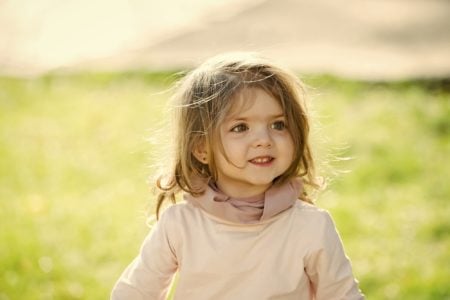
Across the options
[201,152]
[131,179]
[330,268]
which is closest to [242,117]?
[201,152]

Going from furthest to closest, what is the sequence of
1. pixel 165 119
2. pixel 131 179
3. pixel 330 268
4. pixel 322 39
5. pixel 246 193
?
pixel 322 39 → pixel 131 179 → pixel 165 119 → pixel 246 193 → pixel 330 268

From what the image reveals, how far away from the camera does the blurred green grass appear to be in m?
4.13

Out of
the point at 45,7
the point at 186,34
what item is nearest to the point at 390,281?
the point at 186,34

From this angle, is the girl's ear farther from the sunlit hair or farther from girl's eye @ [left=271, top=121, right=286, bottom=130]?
girl's eye @ [left=271, top=121, right=286, bottom=130]

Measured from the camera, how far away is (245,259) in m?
2.47

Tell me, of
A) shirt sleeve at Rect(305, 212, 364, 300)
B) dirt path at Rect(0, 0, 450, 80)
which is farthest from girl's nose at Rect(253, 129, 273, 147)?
dirt path at Rect(0, 0, 450, 80)

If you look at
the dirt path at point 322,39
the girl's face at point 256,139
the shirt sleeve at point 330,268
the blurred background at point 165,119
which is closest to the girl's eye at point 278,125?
the girl's face at point 256,139

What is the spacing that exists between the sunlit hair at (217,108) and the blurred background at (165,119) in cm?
13

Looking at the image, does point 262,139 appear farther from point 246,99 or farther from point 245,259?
point 245,259

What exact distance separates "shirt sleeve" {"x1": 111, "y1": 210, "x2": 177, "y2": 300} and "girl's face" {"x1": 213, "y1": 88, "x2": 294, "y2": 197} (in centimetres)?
28

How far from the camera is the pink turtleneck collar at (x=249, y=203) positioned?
8.13 feet

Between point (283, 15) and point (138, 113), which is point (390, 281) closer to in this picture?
point (138, 113)

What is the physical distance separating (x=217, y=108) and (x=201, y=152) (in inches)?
6.8

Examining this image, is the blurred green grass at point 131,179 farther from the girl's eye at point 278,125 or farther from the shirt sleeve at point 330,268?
the shirt sleeve at point 330,268
